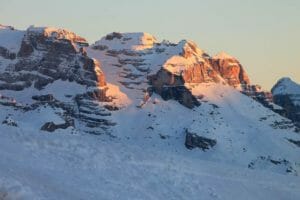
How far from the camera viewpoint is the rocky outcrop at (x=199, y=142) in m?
152

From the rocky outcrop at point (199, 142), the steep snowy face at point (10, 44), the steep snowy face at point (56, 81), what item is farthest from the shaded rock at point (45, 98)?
the rocky outcrop at point (199, 142)

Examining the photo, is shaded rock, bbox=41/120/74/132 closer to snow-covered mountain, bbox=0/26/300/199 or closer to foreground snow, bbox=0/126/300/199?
snow-covered mountain, bbox=0/26/300/199

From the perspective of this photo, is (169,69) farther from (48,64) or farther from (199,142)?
(199,142)

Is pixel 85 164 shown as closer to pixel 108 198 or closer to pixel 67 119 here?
pixel 108 198

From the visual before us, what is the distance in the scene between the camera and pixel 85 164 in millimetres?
33625

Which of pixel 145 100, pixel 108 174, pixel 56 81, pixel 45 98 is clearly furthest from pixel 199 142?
pixel 108 174

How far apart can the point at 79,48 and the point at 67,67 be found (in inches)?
346

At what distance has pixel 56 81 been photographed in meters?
176

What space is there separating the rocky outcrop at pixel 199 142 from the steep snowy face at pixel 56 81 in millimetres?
19088

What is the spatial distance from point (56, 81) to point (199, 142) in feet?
A: 140

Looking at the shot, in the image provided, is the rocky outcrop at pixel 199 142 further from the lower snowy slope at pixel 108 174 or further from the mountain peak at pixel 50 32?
the lower snowy slope at pixel 108 174

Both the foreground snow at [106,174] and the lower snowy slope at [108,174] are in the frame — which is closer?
the lower snowy slope at [108,174]

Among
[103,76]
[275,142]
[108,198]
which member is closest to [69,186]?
[108,198]

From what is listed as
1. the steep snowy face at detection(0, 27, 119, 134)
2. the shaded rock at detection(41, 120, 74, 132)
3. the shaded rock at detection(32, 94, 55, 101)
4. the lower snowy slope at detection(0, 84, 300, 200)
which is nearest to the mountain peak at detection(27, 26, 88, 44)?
the steep snowy face at detection(0, 27, 119, 134)
